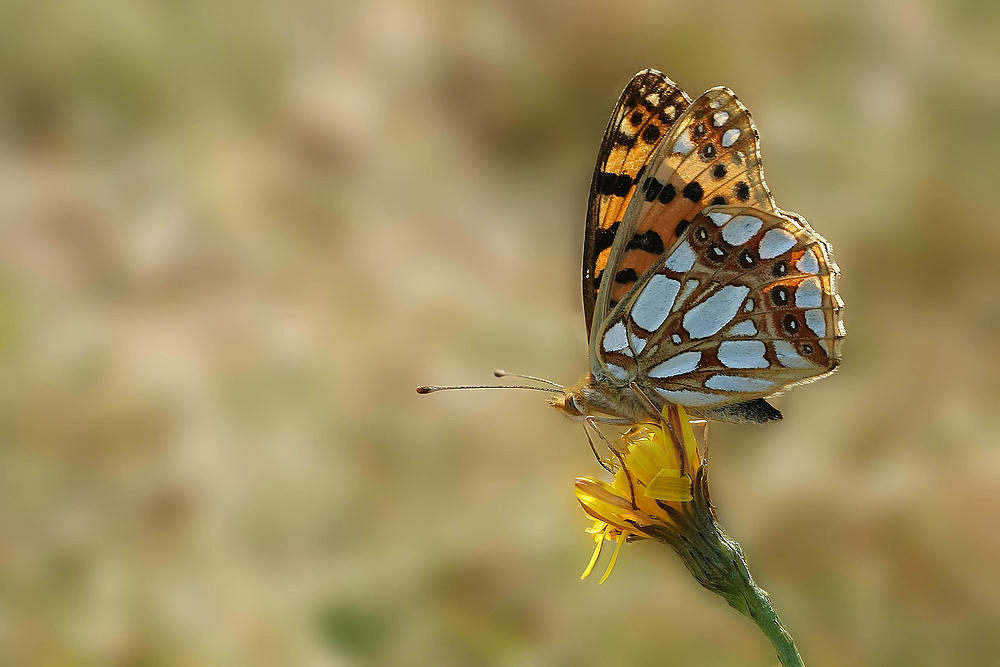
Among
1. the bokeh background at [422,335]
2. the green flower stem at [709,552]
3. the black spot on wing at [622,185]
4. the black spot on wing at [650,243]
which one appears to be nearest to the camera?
the green flower stem at [709,552]

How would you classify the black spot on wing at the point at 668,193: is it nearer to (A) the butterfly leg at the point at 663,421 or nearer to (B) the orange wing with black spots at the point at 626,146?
(B) the orange wing with black spots at the point at 626,146

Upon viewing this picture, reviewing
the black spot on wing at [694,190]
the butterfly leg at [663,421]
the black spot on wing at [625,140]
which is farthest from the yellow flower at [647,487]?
the black spot on wing at [625,140]

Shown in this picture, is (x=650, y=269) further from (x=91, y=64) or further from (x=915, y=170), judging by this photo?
(x=91, y=64)

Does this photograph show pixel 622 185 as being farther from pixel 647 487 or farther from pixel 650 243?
pixel 647 487

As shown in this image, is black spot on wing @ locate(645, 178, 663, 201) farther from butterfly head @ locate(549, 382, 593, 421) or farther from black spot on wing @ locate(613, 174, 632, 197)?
butterfly head @ locate(549, 382, 593, 421)

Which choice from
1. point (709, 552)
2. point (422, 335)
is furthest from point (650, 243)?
point (422, 335)

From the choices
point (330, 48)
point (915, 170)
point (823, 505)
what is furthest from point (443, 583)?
point (330, 48)
